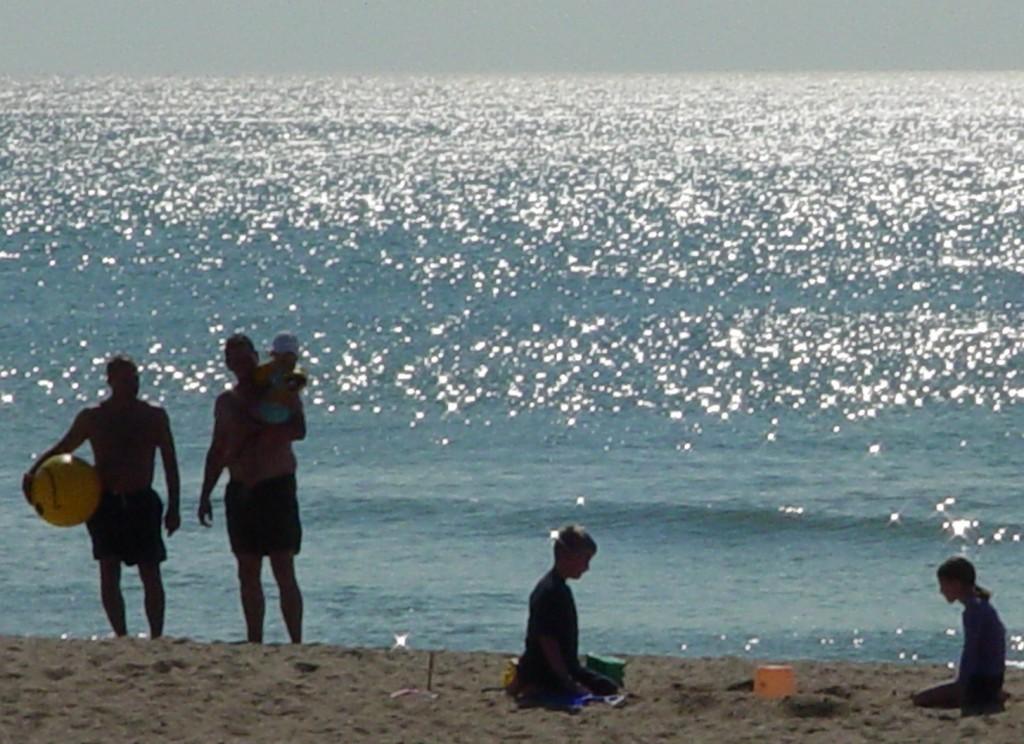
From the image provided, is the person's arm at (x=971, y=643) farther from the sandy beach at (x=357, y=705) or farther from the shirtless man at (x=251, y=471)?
the shirtless man at (x=251, y=471)

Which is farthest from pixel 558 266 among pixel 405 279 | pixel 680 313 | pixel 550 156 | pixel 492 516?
pixel 550 156

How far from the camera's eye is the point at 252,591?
38.7 ft

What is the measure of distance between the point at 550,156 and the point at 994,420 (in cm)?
8544

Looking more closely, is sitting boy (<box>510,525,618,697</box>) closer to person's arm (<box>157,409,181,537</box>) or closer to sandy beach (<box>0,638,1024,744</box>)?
sandy beach (<box>0,638,1024,744</box>)

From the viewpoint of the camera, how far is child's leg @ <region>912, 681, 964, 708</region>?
34.4ft

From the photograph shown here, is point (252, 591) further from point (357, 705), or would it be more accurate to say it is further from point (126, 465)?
point (357, 705)

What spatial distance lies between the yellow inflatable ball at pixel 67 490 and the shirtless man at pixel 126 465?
0.18ft

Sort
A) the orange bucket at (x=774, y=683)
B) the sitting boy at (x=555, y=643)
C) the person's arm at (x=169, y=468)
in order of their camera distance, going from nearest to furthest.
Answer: the sitting boy at (x=555, y=643)
the orange bucket at (x=774, y=683)
the person's arm at (x=169, y=468)

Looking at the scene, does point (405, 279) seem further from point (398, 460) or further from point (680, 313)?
point (398, 460)

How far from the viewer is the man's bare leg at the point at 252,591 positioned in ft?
38.4

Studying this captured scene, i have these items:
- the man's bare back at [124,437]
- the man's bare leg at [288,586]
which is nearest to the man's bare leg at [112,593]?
the man's bare back at [124,437]

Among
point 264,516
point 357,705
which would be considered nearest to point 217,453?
point 264,516

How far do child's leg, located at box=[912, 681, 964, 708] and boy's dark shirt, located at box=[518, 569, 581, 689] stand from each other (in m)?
1.46

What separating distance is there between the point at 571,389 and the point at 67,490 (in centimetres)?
2302
